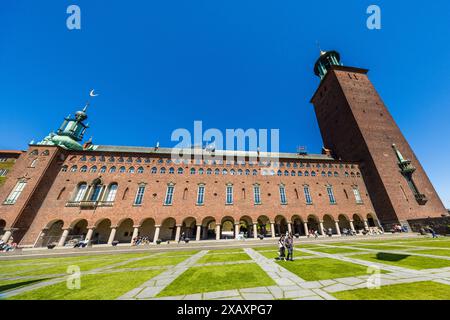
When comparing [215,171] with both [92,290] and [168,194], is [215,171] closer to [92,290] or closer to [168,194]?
[168,194]

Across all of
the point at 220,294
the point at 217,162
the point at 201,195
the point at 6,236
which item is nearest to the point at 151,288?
the point at 220,294

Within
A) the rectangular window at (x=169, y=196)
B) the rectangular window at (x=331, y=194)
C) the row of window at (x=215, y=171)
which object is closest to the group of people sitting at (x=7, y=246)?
the row of window at (x=215, y=171)

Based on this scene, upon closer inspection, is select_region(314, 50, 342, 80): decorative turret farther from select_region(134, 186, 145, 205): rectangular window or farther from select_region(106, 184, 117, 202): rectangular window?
select_region(106, 184, 117, 202): rectangular window

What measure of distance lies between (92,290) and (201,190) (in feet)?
72.2

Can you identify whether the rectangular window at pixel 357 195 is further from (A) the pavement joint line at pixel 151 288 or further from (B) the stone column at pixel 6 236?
(B) the stone column at pixel 6 236

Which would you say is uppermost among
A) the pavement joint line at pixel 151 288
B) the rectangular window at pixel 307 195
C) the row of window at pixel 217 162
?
the row of window at pixel 217 162

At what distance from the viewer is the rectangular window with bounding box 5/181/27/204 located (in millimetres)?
20891

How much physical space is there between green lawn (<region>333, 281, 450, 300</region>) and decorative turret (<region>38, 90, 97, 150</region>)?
3709 cm

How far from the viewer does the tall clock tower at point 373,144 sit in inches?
1054

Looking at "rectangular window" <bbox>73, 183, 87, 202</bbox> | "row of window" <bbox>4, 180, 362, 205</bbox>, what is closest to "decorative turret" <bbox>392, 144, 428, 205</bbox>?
"row of window" <bbox>4, 180, 362, 205</bbox>

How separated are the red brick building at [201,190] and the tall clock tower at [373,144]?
0.71 ft

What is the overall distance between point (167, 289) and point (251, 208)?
74.1ft
